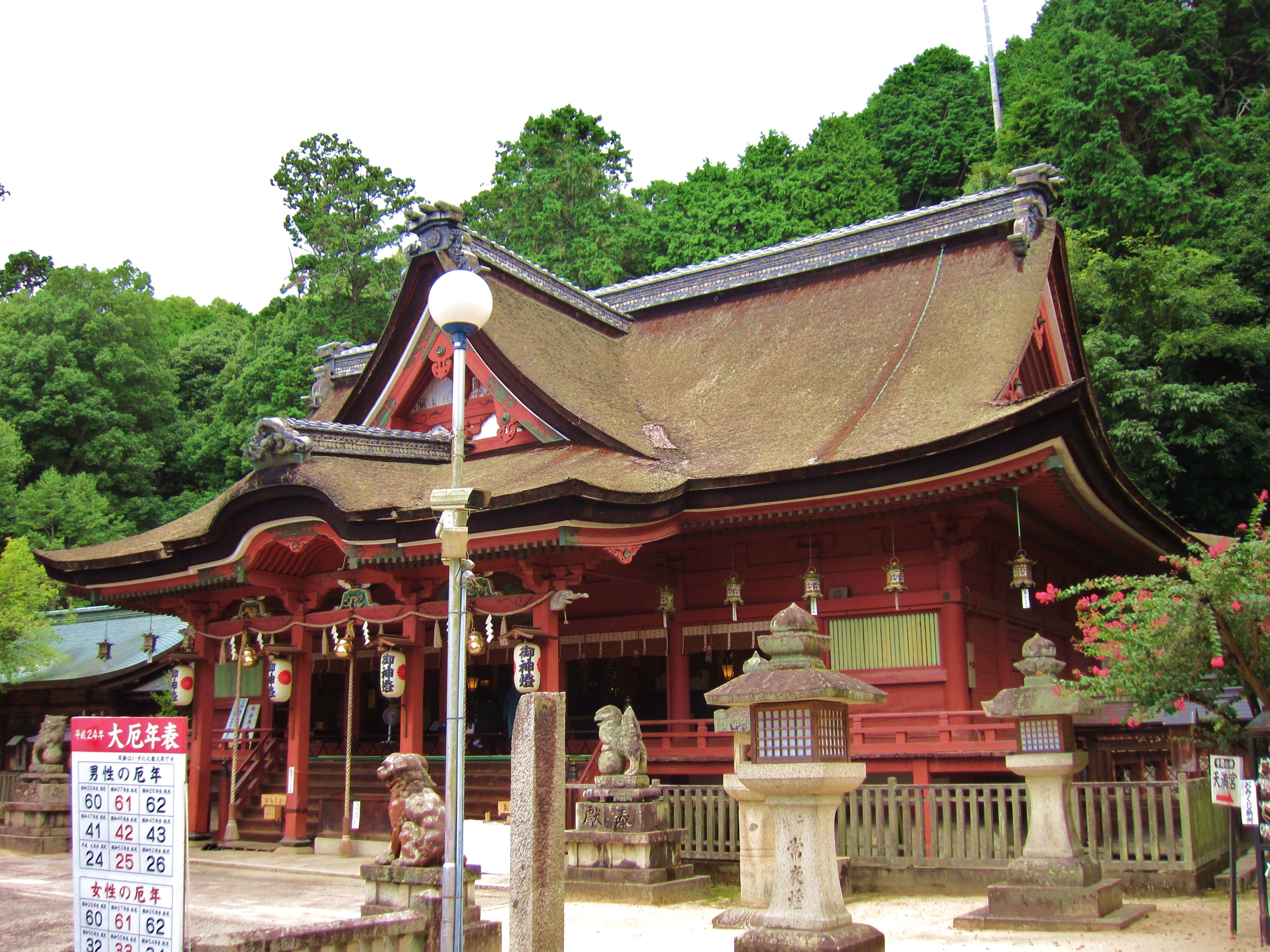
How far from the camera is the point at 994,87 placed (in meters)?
45.2

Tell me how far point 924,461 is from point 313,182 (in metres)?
35.7

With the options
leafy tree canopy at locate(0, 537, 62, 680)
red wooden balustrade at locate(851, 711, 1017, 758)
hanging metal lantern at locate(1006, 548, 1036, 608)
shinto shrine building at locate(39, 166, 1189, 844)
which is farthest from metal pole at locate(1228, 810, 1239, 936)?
leafy tree canopy at locate(0, 537, 62, 680)

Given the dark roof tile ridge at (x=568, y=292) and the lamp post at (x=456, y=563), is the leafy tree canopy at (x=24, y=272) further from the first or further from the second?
the lamp post at (x=456, y=563)

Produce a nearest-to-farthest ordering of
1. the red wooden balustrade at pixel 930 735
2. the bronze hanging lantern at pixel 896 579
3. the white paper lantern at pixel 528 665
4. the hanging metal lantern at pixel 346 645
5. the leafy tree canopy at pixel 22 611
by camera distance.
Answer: the red wooden balustrade at pixel 930 735 → the white paper lantern at pixel 528 665 → the bronze hanging lantern at pixel 896 579 → the hanging metal lantern at pixel 346 645 → the leafy tree canopy at pixel 22 611

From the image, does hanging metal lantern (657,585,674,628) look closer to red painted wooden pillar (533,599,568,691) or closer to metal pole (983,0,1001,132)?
red painted wooden pillar (533,599,568,691)

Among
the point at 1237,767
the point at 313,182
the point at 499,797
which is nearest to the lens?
the point at 1237,767

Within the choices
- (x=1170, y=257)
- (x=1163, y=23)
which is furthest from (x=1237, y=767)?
(x=1163, y=23)

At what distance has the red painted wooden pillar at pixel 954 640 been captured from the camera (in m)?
13.4

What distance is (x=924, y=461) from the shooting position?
41.4ft

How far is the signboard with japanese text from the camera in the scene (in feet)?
15.5

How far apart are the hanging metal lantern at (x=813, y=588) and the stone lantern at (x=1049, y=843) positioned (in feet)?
13.2

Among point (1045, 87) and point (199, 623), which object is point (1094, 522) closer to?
point (199, 623)

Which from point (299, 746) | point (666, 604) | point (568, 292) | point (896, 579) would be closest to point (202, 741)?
→ point (299, 746)

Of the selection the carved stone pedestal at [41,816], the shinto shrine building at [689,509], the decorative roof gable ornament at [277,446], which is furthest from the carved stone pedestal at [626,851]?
the carved stone pedestal at [41,816]
